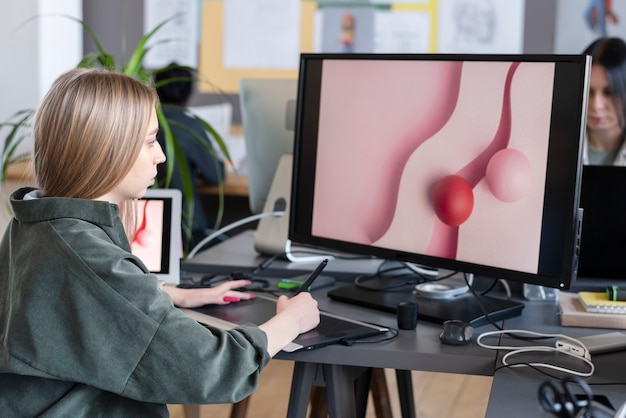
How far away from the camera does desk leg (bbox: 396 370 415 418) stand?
212cm

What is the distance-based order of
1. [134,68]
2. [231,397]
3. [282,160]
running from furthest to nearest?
[134,68] → [282,160] → [231,397]

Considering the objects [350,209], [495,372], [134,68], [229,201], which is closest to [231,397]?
[495,372]

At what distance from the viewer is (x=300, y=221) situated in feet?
6.12

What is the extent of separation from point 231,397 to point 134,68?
1.47 meters

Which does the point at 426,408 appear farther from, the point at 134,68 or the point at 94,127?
the point at 94,127

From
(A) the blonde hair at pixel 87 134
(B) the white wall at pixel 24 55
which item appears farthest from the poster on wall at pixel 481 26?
(A) the blonde hair at pixel 87 134

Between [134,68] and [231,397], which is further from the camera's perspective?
[134,68]

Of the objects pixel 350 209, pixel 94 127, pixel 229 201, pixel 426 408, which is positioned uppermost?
pixel 94 127

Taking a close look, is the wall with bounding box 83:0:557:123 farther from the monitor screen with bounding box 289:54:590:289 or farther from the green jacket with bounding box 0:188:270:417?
the green jacket with bounding box 0:188:270:417

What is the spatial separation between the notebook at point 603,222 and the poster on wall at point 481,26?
254cm

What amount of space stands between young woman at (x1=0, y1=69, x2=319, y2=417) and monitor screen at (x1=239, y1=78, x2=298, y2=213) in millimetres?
928

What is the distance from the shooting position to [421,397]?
Answer: 319 centimetres

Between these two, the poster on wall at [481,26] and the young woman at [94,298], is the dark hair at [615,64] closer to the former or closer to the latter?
the poster on wall at [481,26]

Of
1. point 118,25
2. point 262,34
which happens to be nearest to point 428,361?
point 262,34
